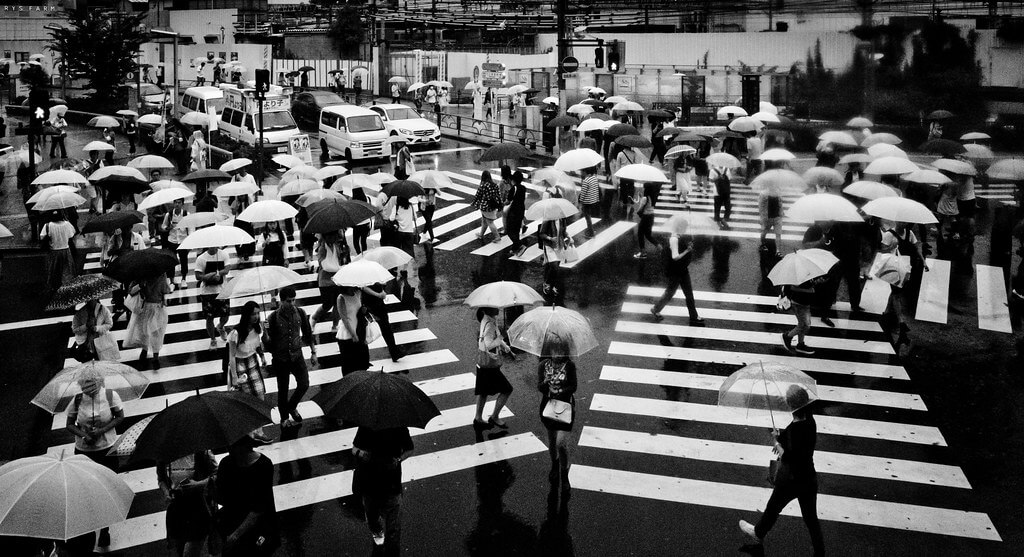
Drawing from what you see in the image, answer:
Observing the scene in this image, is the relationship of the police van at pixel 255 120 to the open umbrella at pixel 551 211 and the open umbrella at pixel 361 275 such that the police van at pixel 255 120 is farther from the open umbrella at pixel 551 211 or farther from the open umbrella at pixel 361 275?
the open umbrella at pixel 361 275

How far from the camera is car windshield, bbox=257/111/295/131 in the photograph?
101ft

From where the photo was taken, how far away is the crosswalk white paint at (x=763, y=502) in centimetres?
813

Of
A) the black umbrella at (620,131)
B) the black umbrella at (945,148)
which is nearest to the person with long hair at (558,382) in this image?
the black umbrella at (945,148)

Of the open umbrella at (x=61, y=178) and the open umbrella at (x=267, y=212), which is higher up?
the open umbrella at (x=61, y=178)

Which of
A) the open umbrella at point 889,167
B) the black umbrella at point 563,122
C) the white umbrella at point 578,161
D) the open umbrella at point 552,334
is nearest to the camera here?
the open umbrella at point 552,334

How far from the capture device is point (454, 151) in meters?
33.6

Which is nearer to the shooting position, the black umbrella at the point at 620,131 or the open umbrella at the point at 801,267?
the open umbrella at the point at 801,267

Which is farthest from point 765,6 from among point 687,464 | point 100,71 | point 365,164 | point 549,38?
point 687,464

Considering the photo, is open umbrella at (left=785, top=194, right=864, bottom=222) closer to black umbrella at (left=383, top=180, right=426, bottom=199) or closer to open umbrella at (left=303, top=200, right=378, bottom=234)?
open umbrella at (left=303, top=200, right=378, bottom=234)

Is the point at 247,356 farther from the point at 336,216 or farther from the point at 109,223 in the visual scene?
the point at 109,223

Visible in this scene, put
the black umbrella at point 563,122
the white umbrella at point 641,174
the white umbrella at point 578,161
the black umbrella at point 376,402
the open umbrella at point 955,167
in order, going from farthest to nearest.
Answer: the black umbrella at point 563,122
the white umbrella at point 578,161
the open umbrella at point 955,167
the white umbrella at point 641,174
the black umbrella at point 376,402

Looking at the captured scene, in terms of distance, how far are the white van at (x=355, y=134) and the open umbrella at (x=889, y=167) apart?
1714 cm

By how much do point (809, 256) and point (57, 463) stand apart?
31.3 feet

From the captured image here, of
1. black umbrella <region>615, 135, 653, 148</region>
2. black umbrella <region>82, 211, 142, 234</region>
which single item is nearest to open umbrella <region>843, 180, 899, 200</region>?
black umbrella <region>615, 135, 653, 148</region>
